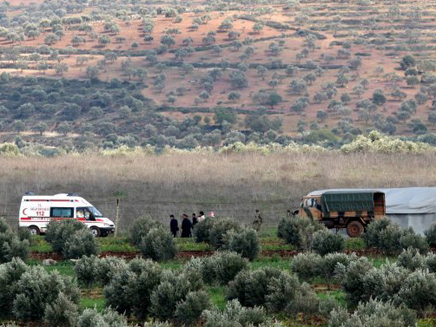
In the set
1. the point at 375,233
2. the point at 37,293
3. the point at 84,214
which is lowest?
the point at 37,293

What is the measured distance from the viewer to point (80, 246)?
114 ft

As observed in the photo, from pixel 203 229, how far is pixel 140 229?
102 inches

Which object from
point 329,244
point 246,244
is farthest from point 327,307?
point 329,244

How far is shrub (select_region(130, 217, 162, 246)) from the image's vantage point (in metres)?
38.0

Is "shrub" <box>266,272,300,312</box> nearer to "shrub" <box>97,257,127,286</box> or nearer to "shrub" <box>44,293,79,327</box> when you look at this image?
"shrub" <box>44,293,79,327</box>

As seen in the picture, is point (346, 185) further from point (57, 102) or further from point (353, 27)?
point (353, 27)

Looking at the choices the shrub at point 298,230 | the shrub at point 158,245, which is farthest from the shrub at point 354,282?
the shrub at point 298,230

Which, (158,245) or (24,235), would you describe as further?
(24,235)

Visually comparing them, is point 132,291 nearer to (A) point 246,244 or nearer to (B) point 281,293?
(B) point 281,293

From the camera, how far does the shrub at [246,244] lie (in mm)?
34375

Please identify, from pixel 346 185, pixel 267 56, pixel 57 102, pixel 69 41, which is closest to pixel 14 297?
pixel 346 185

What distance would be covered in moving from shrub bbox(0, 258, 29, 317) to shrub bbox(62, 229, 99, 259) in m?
9.88

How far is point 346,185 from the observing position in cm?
5709

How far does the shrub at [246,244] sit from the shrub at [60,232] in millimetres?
5721
